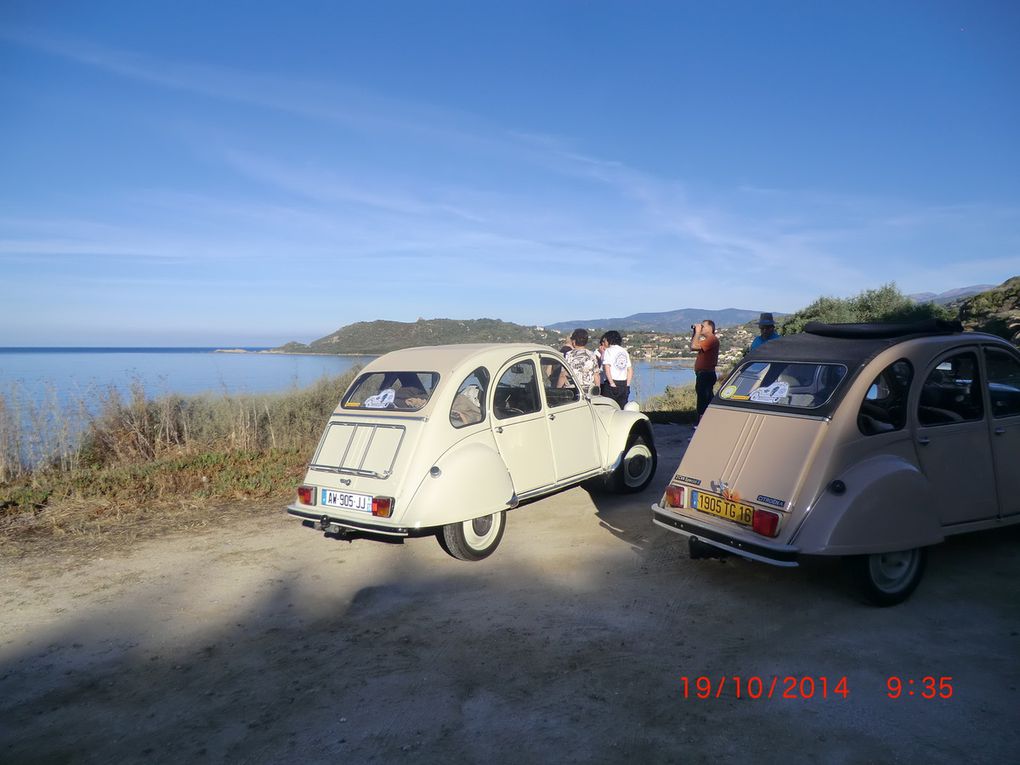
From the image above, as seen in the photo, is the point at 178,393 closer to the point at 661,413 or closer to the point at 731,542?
the point at 661,413

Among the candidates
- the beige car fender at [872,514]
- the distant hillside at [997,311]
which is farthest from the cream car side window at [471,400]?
the distant hillside at [997,311]

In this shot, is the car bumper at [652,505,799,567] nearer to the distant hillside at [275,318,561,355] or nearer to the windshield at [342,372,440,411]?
the windshield at [342,372,440,411]

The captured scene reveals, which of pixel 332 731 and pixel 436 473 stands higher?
pixel 436 473

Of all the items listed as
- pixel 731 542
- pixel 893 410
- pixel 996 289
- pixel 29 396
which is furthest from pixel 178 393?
pixel 996 289

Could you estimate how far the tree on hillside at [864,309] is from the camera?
2180 cm

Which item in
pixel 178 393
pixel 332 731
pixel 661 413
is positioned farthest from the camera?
pixel 661 413

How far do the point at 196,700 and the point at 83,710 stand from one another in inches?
23.9

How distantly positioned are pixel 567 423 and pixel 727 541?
2.59 metres

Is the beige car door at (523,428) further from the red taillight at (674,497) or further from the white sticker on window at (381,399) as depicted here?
the red taillight at (674,497)

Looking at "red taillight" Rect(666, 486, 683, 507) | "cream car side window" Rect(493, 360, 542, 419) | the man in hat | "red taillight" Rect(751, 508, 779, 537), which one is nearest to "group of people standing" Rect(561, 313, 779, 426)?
the man in hat

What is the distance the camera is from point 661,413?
14.3m

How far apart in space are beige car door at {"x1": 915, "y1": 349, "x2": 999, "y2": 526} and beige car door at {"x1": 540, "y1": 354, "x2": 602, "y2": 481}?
321 centimetres
